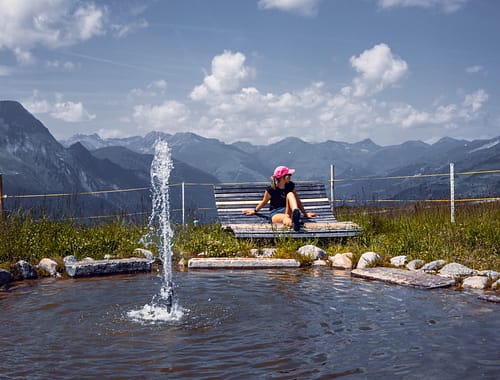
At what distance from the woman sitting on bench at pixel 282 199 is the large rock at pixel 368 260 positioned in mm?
2423

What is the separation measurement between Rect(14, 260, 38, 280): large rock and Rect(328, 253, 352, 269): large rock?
Answer: 4834 millimetres

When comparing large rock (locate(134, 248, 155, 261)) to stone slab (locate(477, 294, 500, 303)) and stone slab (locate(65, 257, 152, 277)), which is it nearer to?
stone slab (locate(65, 257, 152, 277))

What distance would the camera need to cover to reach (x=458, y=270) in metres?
7.82

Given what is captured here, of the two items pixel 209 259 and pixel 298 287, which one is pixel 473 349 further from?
pixel 209 259

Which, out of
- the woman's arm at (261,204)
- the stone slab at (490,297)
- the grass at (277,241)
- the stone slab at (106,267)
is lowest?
the stone slab at (490,297)

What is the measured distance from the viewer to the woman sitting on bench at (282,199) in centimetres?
1138

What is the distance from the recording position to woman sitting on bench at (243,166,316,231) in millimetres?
11375

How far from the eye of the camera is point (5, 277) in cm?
788

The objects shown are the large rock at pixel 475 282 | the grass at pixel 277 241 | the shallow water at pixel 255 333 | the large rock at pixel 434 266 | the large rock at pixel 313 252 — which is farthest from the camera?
the large rock at pixel 313 252

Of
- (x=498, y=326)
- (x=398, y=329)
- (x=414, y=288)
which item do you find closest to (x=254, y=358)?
(x=398, y=329)

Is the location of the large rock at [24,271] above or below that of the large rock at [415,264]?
above

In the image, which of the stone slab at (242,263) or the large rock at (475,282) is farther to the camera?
the stone slab at (242,263)

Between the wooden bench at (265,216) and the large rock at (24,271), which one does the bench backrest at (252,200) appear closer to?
the wooden bench at (265,216)

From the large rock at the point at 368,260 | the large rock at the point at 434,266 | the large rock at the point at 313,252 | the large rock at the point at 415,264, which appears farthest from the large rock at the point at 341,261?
the large rock at the point at 434,266
